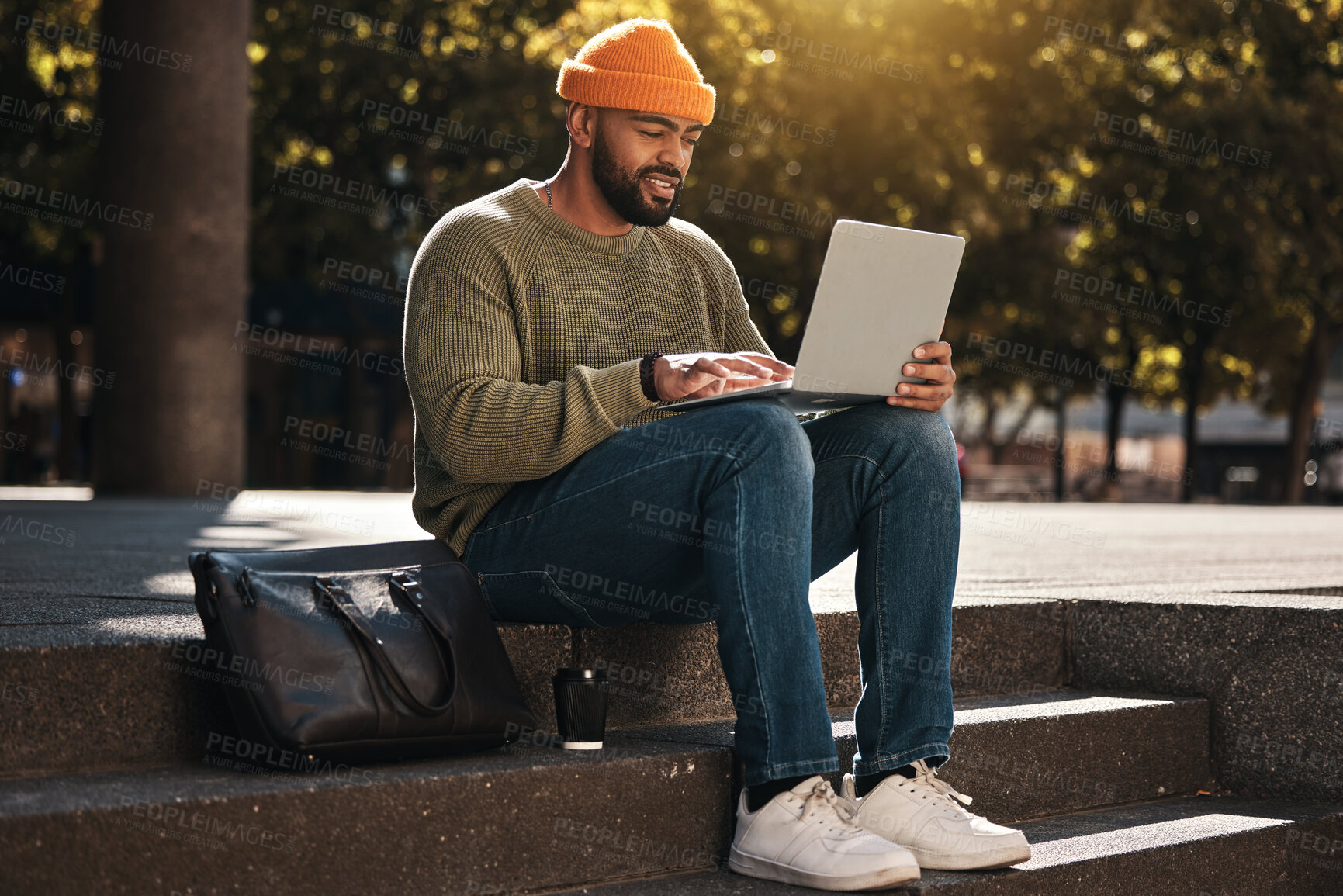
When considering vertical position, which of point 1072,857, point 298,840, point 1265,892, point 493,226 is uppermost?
point 493,226

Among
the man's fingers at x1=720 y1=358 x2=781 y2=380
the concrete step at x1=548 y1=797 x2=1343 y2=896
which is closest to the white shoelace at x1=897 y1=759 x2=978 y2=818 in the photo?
the concrete step at x1=548 y1=797 x2=1343 y2=896

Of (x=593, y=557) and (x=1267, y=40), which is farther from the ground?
(x=1267, y=40)

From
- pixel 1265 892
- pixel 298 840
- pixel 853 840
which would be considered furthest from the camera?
pixel 1265 892

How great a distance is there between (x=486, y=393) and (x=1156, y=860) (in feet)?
6.27

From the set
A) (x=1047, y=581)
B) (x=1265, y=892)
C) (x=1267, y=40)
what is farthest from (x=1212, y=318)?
(x=1265, y=892)

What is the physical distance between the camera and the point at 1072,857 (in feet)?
10.4

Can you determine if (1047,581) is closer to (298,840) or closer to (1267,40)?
(298,840)

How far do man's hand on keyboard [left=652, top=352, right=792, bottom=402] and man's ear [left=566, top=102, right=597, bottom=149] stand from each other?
2.38 feet

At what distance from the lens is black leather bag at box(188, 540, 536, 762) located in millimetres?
2529

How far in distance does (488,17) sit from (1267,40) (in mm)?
12678

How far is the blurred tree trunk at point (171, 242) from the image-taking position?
12.2 metres

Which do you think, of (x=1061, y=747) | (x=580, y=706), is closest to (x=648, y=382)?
(x=580, y=706)

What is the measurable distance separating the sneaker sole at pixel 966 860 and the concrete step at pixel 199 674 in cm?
41

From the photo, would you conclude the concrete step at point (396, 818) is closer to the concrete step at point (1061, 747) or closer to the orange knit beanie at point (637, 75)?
the concrete step at point (1061, 747)
